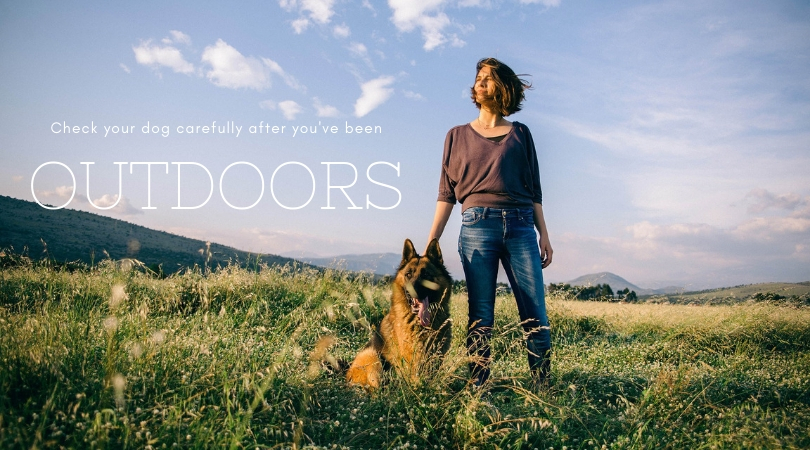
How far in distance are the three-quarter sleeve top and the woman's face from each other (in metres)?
0.30

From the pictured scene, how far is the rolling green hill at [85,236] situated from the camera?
118ft

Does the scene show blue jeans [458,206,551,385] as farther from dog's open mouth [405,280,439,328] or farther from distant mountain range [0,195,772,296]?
distant mountain range [0,195,772,296]

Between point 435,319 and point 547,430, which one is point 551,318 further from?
point 547,430

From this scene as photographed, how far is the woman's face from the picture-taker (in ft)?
12.6

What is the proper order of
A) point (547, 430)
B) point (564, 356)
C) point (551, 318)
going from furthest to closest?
point (551, 318) → point (564, 356) → point (547, 430)

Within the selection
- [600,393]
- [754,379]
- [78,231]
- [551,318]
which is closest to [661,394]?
[600,393]

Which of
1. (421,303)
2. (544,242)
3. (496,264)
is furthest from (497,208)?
(421,303)

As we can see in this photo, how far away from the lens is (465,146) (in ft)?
12.7

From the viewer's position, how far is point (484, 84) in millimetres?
3895

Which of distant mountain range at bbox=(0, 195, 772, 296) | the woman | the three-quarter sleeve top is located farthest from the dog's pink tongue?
distant mountain range at bbox=(0, 195, 772, 296)

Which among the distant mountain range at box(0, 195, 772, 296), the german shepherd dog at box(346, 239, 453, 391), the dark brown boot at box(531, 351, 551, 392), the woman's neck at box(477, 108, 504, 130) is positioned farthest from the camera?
the distant mountain range at box(0, 195, 772, 296)

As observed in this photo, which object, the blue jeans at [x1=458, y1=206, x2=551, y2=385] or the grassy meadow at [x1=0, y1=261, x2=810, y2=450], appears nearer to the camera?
the grassy meadow at [x1=0, y1=261, x2=810, y2=450]

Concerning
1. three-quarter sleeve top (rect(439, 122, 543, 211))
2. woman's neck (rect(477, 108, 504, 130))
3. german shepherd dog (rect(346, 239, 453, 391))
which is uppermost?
woman's neck (rect(477, 108, 504, 130))

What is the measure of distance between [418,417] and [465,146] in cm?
231
